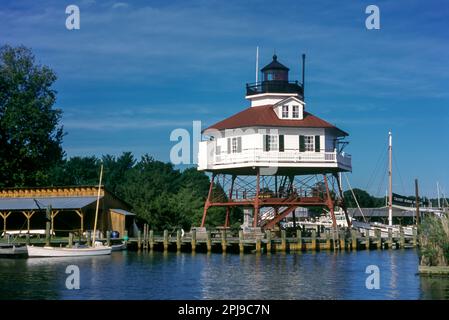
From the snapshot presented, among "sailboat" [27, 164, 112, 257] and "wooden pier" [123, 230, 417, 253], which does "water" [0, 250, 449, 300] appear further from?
"wooden pier" [123, 230, 417, 253]

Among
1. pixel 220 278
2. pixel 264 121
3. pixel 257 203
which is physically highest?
pixel 264 121

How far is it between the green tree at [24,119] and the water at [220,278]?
91.0 feet

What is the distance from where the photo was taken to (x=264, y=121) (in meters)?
63.1

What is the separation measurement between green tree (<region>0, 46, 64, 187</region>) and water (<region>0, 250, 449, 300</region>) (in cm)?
2775

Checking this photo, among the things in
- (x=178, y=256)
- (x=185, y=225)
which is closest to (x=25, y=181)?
(x=185, y=225)

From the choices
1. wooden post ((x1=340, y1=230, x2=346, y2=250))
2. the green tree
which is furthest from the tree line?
wooden post ((x1=340, y1=230, x2=346, y2=250))

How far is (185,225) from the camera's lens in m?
72.2

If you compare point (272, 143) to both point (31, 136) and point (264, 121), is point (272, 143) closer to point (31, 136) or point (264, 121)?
point (264, 121)

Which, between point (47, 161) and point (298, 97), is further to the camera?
point (47, 161)

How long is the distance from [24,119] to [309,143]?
30.7m

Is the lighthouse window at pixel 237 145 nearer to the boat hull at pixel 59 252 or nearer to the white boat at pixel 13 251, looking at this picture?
the boat hull at pixel 59 252

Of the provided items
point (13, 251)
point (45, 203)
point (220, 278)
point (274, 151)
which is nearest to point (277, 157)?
point (274, 151)
